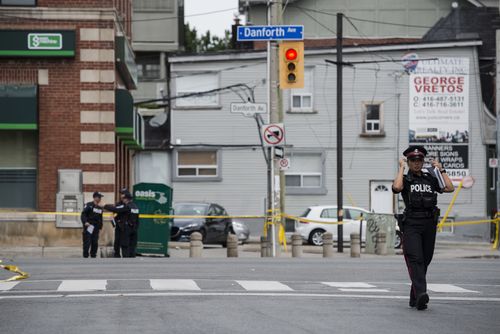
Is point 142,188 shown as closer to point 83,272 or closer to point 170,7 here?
point 83,272

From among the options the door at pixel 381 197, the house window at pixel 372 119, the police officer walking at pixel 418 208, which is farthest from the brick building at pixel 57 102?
the door at pixel 381 197

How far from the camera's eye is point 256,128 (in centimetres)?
4291

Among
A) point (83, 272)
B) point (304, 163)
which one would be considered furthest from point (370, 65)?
point (83, 272)

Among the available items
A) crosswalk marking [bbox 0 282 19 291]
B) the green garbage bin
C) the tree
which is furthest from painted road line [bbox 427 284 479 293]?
the tree

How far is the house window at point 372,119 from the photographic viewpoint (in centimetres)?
4303

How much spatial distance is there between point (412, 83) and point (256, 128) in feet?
20.4

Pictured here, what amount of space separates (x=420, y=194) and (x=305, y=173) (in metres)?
31.4

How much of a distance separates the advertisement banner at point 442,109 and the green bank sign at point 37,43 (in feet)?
63.1

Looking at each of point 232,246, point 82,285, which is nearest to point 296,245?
point 232,246

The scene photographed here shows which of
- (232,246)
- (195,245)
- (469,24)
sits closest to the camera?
(195,245)

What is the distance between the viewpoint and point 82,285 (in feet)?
46.2

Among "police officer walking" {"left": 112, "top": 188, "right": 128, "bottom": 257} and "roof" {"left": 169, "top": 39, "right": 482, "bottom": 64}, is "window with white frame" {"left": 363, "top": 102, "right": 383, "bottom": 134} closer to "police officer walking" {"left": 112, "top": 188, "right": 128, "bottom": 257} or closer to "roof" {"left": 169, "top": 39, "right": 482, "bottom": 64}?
"roof" {"left": 169, "top": 39, "right": 482, "bottom": 64}

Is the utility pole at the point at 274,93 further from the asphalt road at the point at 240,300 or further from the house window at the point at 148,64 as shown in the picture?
the house window at the point at 148,64

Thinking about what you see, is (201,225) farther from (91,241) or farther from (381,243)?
(91,241)
